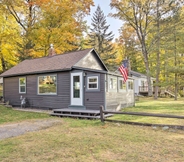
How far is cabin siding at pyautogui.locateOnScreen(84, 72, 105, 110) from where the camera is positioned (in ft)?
30.7

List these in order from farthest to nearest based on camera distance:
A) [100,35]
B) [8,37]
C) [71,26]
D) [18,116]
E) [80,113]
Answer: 1. [100,35]
2. [71,26]
3. [8,37]
4. [18,116]
5. [80,113]

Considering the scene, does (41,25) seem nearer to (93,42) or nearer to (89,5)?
(89,5)

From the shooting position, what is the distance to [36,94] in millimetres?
12547

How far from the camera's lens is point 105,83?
30.7ft

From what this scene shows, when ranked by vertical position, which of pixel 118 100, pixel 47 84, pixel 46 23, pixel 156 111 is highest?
pixel 46 23

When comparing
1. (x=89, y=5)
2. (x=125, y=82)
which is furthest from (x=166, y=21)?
(x=125, y=82)

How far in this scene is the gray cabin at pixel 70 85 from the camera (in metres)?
9.74

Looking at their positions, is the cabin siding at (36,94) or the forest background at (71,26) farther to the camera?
the forest background at (71,26)

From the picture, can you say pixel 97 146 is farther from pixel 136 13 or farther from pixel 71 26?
pixel 136 13

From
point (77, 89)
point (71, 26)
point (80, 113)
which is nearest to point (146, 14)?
point (71, 26)

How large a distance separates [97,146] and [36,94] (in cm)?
906

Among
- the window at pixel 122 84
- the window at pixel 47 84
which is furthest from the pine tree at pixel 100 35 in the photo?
the window at pixel 47 84

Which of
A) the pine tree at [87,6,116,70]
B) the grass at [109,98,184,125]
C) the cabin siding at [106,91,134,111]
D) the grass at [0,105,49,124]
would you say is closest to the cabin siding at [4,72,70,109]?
the grass at [0,105,49,124]

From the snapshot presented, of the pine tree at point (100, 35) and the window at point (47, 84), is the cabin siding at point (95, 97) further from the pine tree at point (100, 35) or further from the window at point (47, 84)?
the pine tree at point (100, 35)
